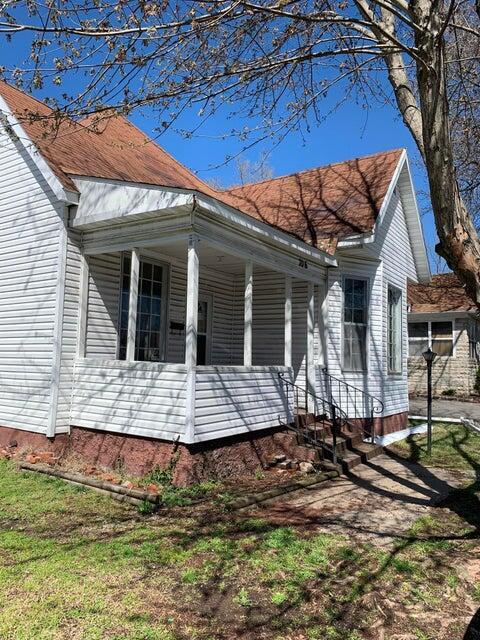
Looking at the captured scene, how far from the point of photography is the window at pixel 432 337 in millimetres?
21327

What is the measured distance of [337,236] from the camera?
10.6 meters

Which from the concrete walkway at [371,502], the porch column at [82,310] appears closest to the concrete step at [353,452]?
the concrete walkway at [371,502]

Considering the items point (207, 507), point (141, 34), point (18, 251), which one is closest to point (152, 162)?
point (18, 251)

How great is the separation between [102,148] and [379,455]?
876 centimetres

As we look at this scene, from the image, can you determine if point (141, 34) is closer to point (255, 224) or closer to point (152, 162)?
point (255, 224)

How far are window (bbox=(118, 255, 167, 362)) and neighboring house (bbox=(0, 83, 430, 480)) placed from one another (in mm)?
30

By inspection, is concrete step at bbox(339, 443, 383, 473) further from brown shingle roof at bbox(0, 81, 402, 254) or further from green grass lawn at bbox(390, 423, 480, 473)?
brown shingle roof at bbox(0, 81, 402, 254)

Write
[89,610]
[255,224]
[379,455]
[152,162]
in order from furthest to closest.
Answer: [152,162]
[379,455]
[255,224]
[89,610]

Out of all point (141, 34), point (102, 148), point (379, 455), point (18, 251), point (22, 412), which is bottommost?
point (379, 455)

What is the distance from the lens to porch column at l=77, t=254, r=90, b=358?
8266 mm

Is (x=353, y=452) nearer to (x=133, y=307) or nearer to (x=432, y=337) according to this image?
(x=133, y=307)

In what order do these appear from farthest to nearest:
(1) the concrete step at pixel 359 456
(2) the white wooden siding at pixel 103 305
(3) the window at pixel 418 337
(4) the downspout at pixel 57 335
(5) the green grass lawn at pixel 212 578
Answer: (3) the window at pixel 418 337, (1) the concrete step at pixel 359 456, (2) the white wooden siding at pixel 103 305, (4) the downspout at pixel 57 335, (5) the green grass lawn at pixel 212 578

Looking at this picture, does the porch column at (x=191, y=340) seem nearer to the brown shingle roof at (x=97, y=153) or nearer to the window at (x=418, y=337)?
the brown shingle roof at (x=97, y=153)

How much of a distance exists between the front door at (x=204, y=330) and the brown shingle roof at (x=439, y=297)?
1257 centimetres
